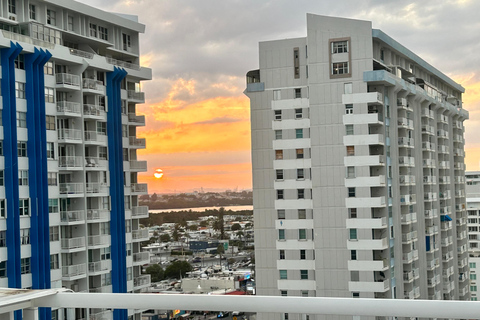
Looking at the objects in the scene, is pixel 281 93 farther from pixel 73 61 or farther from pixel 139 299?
pixel 139 299

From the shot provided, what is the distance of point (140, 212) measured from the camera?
1316 cm

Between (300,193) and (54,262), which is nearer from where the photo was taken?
(54,262)

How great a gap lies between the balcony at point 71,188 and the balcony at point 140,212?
202 cm

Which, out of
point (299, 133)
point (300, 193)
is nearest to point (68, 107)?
point (299, 133)

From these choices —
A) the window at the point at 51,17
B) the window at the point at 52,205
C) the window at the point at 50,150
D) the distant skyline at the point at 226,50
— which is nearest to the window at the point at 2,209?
the window at the point at 52,205

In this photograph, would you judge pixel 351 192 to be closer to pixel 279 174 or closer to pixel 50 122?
pixel 279 174

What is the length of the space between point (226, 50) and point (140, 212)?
13208mm

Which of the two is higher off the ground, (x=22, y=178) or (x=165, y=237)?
(x=22, y=178)

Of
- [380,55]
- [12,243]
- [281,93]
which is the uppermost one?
[380,55]

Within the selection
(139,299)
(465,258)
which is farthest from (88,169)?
(465,258)

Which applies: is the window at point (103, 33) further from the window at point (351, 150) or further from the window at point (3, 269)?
the window at point (351, 150)

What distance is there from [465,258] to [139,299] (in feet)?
72.9

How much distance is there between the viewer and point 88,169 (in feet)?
37.5

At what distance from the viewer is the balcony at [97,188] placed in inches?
456
